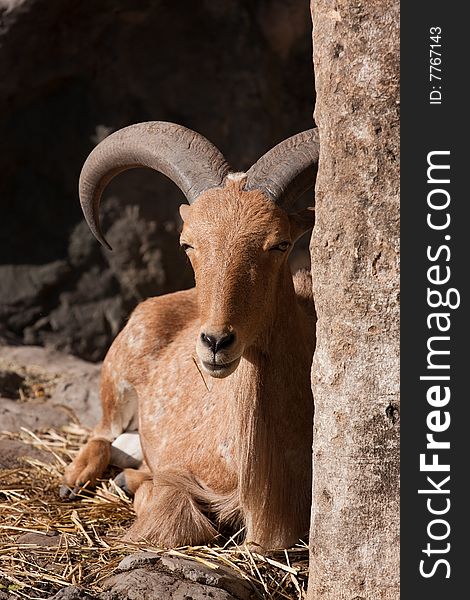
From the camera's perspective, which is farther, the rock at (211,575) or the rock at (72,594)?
the rock at (211,575)

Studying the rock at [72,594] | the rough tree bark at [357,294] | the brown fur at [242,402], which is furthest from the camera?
the brown fur at [242,402]

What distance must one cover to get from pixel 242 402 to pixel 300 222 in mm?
922

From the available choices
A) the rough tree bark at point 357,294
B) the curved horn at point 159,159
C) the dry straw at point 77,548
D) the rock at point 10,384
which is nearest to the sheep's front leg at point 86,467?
the dry straw at point 77,548

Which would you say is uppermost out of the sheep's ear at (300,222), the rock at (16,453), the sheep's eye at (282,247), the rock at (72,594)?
the sheep's ear at (300,222)

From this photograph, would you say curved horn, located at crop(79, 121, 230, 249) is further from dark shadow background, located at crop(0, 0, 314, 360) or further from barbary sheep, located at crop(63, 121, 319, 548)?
dark shadow background, located at crop(0, 0, 314, 360)

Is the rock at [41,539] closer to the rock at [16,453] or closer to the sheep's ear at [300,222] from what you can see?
the rock at [16,453]

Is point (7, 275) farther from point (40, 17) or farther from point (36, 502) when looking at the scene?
point (36, 502)

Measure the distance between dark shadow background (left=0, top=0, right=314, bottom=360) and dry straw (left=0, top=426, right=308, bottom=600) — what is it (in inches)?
89.7

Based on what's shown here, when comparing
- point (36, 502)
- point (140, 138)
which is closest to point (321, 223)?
point (140, 138)

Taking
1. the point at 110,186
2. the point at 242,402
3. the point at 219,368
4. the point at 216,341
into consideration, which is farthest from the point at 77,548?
the point at 110,186

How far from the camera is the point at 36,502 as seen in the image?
613 cm

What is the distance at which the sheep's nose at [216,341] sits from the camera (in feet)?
14.8

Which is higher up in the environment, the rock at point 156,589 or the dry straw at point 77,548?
the dry straw at point 77,548

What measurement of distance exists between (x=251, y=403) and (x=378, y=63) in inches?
75.6
